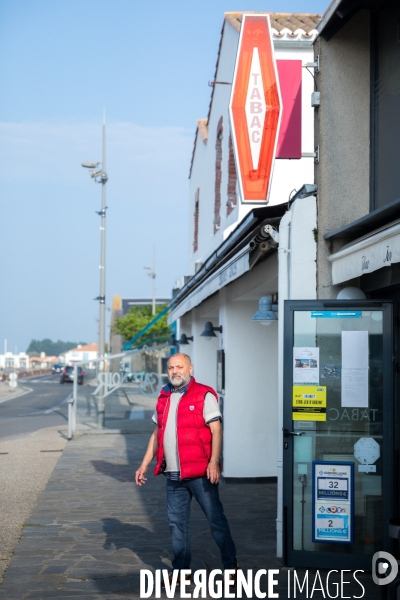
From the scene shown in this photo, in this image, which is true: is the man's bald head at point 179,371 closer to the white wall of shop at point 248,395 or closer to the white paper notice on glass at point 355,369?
the white paper notice on glass at point 355,369

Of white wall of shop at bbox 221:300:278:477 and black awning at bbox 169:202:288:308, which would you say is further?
white wall of shop at bbox 221:300:278:477

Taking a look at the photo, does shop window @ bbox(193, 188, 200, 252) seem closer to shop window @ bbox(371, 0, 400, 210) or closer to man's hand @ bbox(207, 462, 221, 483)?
shop window @ bbox(371, 0, 400, 210)

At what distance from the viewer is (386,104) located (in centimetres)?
717

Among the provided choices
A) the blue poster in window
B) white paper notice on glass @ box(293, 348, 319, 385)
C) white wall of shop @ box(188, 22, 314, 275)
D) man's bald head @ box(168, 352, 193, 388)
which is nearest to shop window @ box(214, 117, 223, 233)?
white wall of shop @ box(188, 22, 314, 275)

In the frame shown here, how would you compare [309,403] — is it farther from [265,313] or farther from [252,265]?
[265,313]

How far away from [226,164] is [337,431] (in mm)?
9736

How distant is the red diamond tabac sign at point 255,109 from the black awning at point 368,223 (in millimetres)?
3268

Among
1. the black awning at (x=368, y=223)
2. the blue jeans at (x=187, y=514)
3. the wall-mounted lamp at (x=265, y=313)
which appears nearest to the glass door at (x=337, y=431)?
the black awning at (x=368, y=223)

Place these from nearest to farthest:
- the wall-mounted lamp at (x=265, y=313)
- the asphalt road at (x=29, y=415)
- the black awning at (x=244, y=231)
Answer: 1. the black awning at (x=244, y=231)
2. the wall-mounted lamp at (x=265, y=313)
3. the asphalt road at (x=29, y=415)

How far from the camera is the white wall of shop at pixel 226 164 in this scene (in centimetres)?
1364

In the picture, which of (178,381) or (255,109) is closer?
(178,381)

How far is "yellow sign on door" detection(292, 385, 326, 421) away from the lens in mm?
6703

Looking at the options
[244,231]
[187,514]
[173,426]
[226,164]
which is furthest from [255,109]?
[187,514]

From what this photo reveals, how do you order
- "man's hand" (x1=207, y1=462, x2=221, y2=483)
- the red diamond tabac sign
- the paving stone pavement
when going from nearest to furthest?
"man's hand" (x1=207, y1=462, x2=221, y2=483)
the paving stone pavement
the red diamond tabac sign
